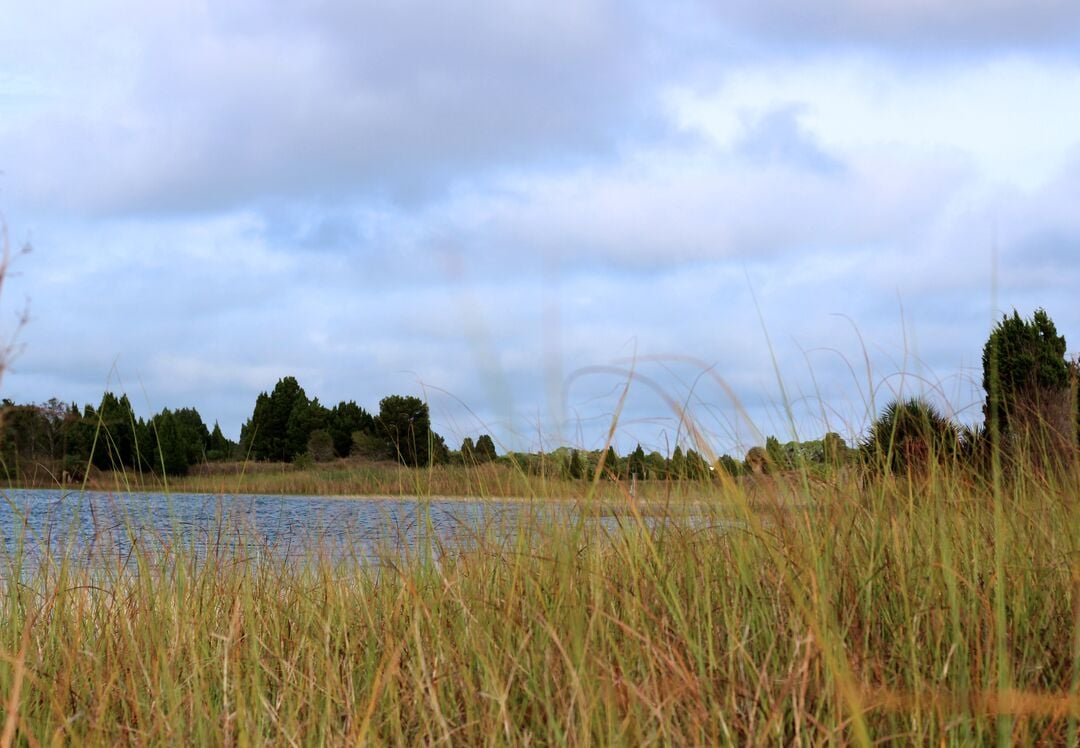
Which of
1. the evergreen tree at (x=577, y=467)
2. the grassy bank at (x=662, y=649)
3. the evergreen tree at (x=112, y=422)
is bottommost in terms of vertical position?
the grassy bank at (x=662, y=649)

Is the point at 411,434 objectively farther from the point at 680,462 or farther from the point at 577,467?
the point at 680,462

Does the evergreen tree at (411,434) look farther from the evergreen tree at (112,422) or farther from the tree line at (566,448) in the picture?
the evergreen tree at (112,422)

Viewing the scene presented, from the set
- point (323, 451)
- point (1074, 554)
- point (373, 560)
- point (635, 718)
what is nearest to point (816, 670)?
point (635, 718)

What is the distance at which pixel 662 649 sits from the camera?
1980mm

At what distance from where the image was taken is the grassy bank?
167cm

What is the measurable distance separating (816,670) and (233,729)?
4.24ft

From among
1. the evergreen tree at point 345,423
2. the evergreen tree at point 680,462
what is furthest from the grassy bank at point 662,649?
the evergreen tree at point 345,423

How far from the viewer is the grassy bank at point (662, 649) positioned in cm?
167

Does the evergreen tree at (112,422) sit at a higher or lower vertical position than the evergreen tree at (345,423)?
lower

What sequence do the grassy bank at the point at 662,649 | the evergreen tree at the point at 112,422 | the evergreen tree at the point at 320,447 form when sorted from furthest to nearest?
the evergreen tree at the point at 320,447 < the evergreen tree at the point at 112,422 < the grassy bank at the point at 662,649

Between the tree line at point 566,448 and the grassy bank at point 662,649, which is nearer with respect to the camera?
the grassy bank at point 662,649

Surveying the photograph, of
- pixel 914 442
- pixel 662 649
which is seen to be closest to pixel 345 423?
pixel 914 442

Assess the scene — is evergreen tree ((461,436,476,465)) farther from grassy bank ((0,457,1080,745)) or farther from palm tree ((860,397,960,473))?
palm tree ((860,397,960,473))

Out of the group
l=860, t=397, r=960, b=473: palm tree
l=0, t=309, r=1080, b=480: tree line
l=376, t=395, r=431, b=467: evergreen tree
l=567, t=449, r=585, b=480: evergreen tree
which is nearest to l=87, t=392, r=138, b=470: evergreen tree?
l=0, t=309, r=1080, b=480: tree line
